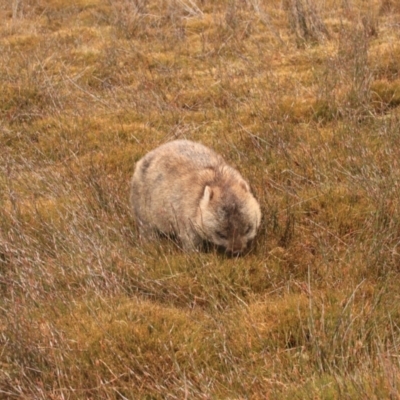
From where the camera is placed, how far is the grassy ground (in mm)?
3441

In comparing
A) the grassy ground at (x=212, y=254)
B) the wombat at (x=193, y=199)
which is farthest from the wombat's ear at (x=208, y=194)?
the grassy ground at (x=212, y=254)

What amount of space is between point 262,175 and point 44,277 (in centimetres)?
249

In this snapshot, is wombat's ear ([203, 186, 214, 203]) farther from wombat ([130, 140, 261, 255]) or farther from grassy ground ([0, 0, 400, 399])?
grassy ground ([0, 0, 400, 399])

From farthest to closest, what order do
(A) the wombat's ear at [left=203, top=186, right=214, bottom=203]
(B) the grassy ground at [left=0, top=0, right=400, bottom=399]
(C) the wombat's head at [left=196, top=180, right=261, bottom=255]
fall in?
1. (A) the wombat's ear at [left=203, top=186, right=214, bottom=203]
2. (C) the wombat's head at [left=196, top=180, right=261, bottom=255]
3. (B) the grassy ground at [left=0, top=0, right=400, bottom=399]

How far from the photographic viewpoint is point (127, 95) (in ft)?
29.3

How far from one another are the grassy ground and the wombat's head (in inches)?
6.1

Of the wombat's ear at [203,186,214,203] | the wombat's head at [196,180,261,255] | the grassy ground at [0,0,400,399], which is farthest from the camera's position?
the wombat's ear at [203,186,214,203]

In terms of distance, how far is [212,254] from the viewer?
4.73 metres

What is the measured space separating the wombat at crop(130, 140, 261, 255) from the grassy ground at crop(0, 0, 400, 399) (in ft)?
0.58

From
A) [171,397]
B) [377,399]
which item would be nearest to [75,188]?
[171,397]

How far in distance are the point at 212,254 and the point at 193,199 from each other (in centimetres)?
69

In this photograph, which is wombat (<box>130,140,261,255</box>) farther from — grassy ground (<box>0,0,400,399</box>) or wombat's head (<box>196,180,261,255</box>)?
grassy ground (<box>0,0,400,399</box>)

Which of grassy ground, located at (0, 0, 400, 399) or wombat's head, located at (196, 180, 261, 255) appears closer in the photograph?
grassy ground, located at (0, 0, 400, 399)

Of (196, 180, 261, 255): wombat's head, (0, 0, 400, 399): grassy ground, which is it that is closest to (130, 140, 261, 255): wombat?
(196, 180, 261, 255): wombat's head
